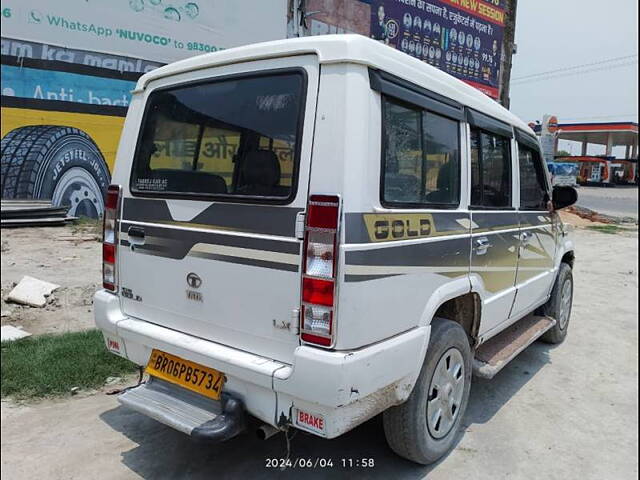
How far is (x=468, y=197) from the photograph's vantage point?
3.20 metres

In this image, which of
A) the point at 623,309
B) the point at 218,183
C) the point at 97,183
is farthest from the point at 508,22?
the point at 218,183

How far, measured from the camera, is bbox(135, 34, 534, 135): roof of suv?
2.27 m

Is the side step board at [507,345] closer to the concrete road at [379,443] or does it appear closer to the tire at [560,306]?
the tire at [560,306]

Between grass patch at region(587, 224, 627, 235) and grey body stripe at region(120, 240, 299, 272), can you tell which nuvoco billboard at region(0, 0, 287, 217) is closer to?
grey body stripe at region(120, 240, 299, 272)

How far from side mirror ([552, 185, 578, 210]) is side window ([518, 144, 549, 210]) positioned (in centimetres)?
22

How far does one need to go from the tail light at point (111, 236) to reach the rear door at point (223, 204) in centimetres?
7

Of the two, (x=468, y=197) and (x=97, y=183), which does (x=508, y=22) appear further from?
(x=468, y=197)

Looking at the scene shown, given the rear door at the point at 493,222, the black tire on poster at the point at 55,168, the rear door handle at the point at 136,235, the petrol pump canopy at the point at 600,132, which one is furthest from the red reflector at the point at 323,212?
the petrol pump canopy at the point at 600,132

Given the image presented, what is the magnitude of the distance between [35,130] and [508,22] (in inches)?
499

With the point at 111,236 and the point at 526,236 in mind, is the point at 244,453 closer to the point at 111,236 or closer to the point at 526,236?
the point at 111,236

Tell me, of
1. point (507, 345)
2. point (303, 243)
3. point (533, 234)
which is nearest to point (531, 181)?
point (533, 234)

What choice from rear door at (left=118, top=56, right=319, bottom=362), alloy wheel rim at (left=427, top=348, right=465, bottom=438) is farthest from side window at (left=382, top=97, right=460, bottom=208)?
alloy wheel rim at (left=427, top=348, right=465, bottom=438)

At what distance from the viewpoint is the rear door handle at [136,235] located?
2946 millimetres

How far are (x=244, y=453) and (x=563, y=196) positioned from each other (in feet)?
12.3
